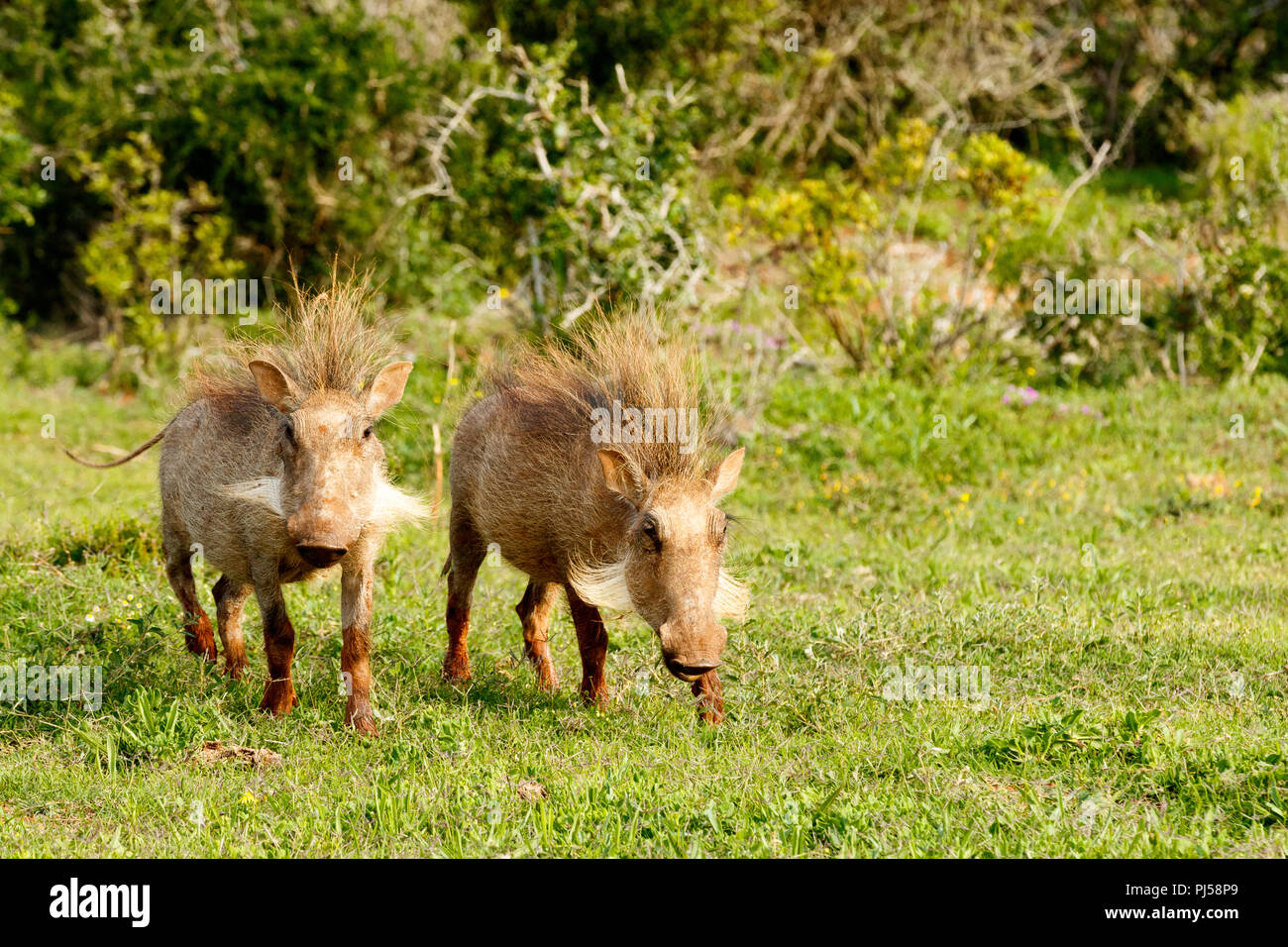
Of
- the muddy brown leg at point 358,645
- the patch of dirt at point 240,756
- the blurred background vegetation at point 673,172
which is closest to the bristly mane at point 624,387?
the muddy brown leg at point 358,645

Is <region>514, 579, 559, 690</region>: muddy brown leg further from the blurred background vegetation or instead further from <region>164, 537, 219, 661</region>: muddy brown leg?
→ the blurred background vegetation

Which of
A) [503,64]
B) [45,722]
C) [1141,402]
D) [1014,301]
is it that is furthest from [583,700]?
[503,64]

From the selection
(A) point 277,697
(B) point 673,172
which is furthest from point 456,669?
(B) point 673,172

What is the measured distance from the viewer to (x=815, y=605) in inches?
260

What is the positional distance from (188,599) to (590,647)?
2097 mm

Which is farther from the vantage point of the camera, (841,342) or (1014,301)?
(1014,301)

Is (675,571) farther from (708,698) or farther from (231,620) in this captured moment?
(231,620)

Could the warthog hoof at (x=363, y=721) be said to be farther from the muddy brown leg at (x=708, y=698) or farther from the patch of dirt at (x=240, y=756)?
the muddy brown leg at (x=708, y=698)

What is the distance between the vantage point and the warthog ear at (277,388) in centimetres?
496

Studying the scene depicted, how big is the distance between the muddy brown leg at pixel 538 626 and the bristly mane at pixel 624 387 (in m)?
0.78

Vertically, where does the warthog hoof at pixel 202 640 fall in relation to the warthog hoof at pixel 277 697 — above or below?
above

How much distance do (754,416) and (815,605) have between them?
336 centimetres

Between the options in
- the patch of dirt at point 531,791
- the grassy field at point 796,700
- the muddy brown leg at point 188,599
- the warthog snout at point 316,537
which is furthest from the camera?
the muddy brown leg at point 188,599
